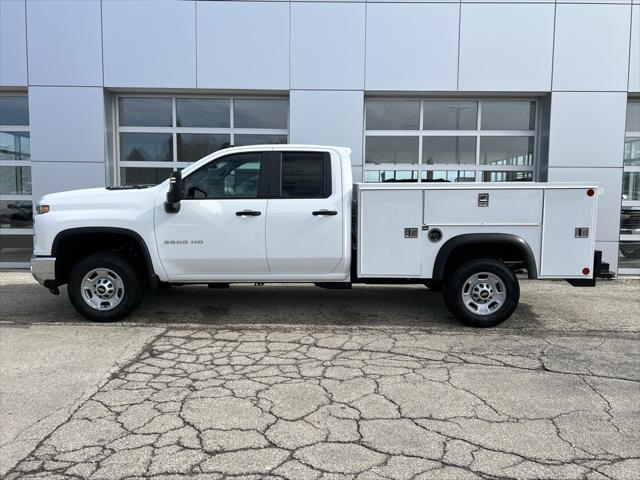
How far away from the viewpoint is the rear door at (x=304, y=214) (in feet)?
19.5

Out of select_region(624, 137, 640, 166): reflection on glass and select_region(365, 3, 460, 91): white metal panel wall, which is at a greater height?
select_region(365, 3, 460, 91): white metal panel wall

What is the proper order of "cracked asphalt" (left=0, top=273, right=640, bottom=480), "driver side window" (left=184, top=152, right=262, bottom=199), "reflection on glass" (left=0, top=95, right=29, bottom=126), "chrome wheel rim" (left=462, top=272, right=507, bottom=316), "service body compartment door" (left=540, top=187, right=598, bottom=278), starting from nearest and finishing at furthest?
1. "cracked asphalt" (left=0, top=273, right=640, bottom=480)
2. "service body compartment door" (left=540, top=187, right=598, bottom=278)
3. "chrome wheel rim" (left=462, top=272, right=507, bottom=316)
4. "driver side window" (left=184, top=152, right=262, bottom=199)
5. "reflection on glass" (left=0, top=95, right=29, bottom=126)

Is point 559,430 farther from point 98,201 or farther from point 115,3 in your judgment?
point 115,3

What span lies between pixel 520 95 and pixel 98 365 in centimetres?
882

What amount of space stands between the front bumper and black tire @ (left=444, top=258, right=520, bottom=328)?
454 centimetres

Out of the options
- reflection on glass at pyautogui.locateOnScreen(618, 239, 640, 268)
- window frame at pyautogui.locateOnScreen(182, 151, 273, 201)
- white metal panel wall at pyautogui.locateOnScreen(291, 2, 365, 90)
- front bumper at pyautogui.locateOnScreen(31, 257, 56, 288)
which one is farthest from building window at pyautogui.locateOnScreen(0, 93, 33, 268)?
reflection on glass at pyautogui.locateOnScreen(618, 239, 640, 268)

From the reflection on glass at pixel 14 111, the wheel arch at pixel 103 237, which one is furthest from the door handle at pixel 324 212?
the reflection on glass at pixel 14 111

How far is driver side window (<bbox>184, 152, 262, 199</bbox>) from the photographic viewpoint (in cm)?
600

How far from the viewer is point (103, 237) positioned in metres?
6.16

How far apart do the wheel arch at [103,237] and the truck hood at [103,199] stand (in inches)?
10.7

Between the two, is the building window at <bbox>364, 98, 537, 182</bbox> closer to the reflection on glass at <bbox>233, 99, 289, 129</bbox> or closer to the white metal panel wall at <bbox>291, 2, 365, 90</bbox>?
the white metal panel wall at <bbox>291, 2, 365, 90</bbox>

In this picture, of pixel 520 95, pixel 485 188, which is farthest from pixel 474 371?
pixel 520 95

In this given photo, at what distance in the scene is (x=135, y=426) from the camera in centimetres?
349

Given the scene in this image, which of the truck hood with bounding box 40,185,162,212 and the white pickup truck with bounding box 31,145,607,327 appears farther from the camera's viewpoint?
the truck hood with bounding box 40,185,162,212
